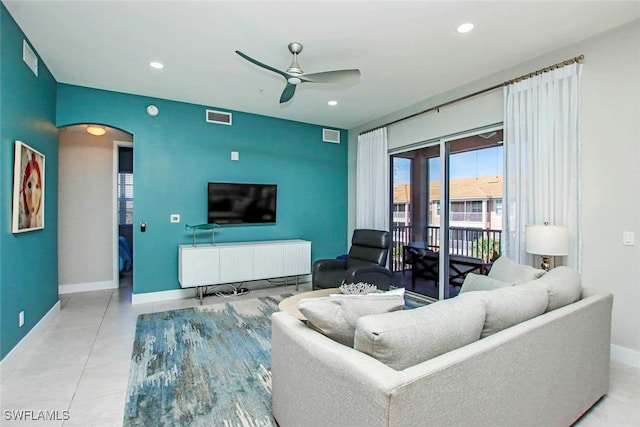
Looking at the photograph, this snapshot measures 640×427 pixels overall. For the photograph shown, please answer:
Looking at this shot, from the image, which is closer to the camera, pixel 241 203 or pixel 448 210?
pixel 448 210

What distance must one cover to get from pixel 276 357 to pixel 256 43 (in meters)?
2.66

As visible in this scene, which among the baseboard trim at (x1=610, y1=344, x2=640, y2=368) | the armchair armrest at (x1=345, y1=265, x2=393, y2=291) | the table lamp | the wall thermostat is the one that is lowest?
the baseboard trim at (x1=610, y1=344, x2=640, y2=368)

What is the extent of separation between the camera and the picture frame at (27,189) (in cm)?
264

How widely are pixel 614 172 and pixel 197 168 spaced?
15.7 ft

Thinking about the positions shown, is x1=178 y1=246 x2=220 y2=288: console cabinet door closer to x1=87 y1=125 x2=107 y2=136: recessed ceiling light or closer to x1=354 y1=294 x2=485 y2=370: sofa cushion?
x1=87 y1=125 x2=107 y2=136: recessed ceiling light

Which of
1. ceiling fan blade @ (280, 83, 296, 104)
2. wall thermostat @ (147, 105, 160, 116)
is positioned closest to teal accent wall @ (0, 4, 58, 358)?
wall thermostat @ (147, 105, 160, 116)

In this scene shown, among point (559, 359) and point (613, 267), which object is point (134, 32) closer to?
point (559, 359)

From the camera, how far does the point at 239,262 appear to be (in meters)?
4.51

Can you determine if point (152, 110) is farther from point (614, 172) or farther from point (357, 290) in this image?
point (614, 172)

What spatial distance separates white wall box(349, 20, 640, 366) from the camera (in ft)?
8.64

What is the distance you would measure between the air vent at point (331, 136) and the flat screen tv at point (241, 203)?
4.49 ft

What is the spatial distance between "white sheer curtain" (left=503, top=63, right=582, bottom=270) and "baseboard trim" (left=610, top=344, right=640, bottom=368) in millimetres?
743

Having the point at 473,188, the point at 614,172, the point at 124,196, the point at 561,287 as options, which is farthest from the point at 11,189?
the point at 614,172

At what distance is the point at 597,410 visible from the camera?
2.04m
